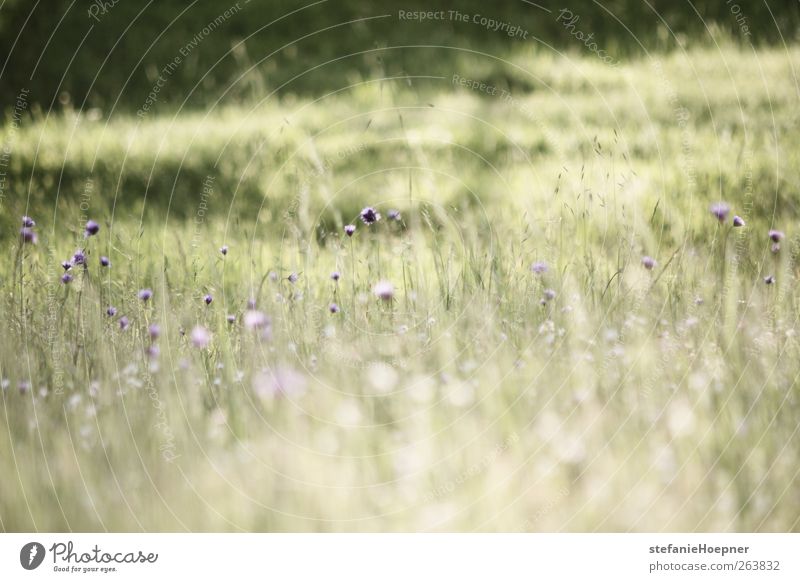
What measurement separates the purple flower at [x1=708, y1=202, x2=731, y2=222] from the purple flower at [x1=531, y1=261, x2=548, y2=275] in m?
0.80

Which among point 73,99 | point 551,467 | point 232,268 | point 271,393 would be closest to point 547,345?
point 551,467

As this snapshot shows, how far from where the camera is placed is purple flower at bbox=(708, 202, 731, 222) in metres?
2.80

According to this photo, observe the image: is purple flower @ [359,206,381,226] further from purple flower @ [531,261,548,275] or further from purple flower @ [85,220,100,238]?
purple flower @ [85,220,100,238]

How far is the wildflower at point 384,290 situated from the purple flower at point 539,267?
56 centimetres

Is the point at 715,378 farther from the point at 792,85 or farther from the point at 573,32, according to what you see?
the point at 573,32

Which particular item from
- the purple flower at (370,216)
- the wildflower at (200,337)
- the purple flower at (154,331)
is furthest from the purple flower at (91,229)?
the purple flower at (370,216)

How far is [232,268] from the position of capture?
283cm

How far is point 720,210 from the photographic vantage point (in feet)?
9.23

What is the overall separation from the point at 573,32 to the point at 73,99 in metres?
2.87

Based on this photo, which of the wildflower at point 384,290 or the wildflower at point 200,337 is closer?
the wildflower at point 200,337

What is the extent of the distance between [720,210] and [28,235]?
2.96 m

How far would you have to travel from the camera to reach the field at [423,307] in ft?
6.45
